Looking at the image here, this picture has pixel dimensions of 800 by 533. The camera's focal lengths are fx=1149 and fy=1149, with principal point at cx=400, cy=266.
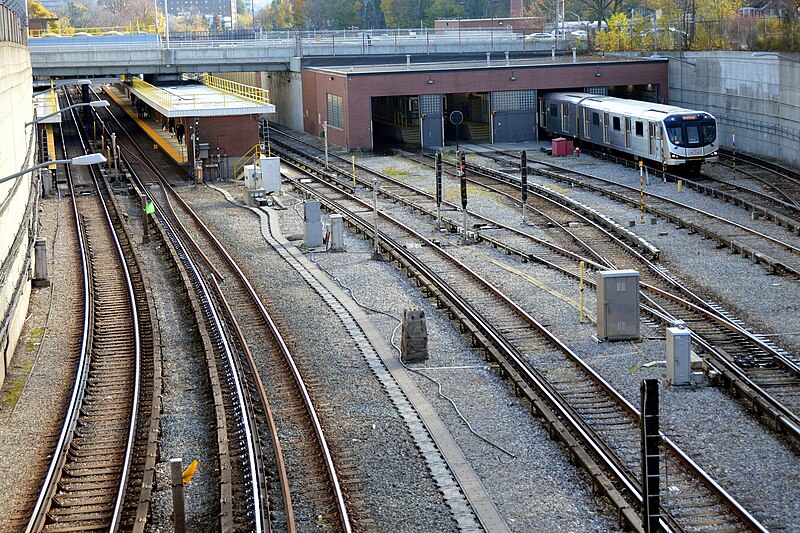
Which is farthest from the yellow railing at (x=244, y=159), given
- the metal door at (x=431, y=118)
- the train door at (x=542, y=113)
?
the train door at (x=542, y=113)

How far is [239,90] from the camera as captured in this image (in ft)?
174

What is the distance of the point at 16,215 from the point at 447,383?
1111cm

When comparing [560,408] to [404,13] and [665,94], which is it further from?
[404,13]

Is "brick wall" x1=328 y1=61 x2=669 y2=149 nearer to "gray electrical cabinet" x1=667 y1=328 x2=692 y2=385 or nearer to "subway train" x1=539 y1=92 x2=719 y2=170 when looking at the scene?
"subway train" x1=539 y1=92 x2=719 y2=170

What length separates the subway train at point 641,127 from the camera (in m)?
37.0

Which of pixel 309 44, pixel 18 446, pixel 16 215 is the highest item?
pixel 309 44

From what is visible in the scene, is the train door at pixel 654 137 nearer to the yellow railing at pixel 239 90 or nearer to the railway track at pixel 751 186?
the railway track at pixel 751 186

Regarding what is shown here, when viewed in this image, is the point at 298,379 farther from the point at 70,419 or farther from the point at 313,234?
the point at 313,234

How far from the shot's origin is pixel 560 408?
1554 cm

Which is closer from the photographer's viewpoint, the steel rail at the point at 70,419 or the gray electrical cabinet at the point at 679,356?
the steel rail at the point at 70,419

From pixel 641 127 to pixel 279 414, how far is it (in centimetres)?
2622

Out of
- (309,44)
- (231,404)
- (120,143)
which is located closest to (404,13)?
(309,44)

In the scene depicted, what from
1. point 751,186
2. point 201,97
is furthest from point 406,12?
point 751,186

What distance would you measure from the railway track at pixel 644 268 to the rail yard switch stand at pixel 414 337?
4.40 meters
